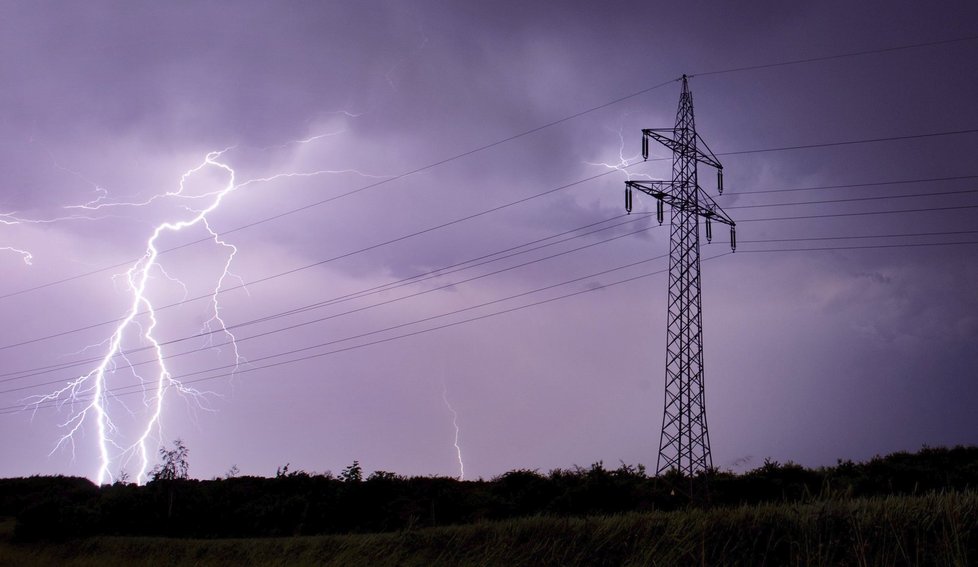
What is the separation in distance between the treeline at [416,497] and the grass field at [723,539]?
11.4 ft

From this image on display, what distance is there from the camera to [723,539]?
830cm

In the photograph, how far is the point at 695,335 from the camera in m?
21.2

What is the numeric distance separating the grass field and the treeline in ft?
11.4

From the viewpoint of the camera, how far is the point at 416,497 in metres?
22.4

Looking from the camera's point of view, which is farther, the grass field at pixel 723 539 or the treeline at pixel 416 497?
the treeline at pixel 416 497

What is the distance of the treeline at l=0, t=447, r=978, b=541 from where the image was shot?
18688 millimetres

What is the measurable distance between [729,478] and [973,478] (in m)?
6.12

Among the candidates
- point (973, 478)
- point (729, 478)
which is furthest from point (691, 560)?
point (973, 478)

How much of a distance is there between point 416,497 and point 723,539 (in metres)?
15.5

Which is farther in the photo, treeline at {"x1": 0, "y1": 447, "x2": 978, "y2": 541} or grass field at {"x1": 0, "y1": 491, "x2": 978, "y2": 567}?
treeline at {"x1": 0, "y1": 447, "x2": 978, "y2": 541}

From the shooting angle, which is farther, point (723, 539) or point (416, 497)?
point (416, 497)

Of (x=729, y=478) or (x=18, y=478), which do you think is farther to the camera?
(x=18, y=478)

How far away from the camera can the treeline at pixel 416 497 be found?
18.7 metres

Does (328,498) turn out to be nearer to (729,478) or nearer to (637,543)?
(729,478)
